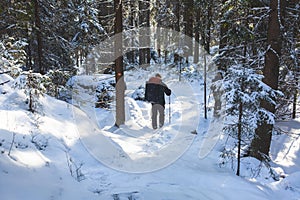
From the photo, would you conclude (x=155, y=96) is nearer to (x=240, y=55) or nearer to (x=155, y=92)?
(x=155, y=92)

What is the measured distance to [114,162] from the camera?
637 centimetres

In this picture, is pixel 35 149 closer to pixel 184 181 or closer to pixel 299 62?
pixel 184 181

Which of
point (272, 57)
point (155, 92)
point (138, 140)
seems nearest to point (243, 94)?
point (272, 57)

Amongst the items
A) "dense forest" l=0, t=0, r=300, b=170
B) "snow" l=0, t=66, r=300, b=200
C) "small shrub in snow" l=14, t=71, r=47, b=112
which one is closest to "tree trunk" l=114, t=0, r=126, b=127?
"dense forest" l=0, t=0, r=300, b=170

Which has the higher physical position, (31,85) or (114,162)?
(31,85)

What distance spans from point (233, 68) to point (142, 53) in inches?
1017

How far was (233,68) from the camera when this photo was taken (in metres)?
6.44

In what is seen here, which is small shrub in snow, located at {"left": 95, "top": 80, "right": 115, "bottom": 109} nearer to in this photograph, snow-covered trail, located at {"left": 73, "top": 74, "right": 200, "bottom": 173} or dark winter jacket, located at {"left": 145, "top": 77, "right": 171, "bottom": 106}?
snow-covered trail, located at {"left": 73, "top": 74, "right": 200, "bottom": 173}

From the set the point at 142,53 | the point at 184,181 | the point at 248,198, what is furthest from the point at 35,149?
the point at 142,53

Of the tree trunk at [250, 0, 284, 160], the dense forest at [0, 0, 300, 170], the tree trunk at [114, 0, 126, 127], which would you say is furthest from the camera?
the tree trunk at [114, 0, 126, 127]

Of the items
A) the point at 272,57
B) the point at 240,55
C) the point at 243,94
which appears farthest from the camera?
the point at 240,55

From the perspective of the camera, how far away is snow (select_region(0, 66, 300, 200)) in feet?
14.8

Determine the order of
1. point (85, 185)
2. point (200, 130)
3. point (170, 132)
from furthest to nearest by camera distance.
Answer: point (200, 130) → point (170, 132) → point (85, 185)

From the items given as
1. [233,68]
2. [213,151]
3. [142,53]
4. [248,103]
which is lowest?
[213,151]
